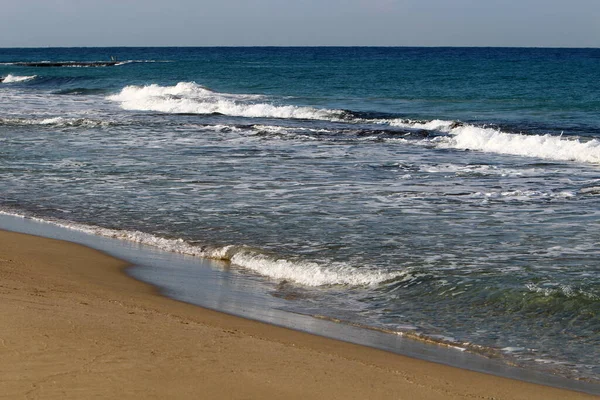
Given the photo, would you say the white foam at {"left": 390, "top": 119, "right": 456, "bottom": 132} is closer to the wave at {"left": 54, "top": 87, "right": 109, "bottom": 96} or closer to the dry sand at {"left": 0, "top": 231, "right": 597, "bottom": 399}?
the dry sand at {"left": 0, "top": 231, "right": 597, "bottom": 399}

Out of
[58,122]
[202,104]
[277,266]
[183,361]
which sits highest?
[183,361]

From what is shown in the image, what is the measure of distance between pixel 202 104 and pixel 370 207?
24.8 meters

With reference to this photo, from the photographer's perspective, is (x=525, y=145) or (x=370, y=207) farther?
(x=525, y=145)

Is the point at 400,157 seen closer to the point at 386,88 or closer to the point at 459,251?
the point at 459,251

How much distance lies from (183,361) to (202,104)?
1231 inches

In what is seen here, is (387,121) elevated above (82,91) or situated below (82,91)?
above

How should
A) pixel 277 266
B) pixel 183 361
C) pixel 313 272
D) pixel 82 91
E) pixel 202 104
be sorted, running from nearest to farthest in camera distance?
pixel 183 361 → pixel 313 272 → pixel 277 266 → pixel 202 104 → pixel 82 91

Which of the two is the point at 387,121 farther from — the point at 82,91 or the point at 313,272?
the point at 82,91

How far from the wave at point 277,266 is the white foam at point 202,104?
66.9 feet

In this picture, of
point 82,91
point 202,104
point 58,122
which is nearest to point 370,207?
point 58,122

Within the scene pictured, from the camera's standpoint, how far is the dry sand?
5.04 metres

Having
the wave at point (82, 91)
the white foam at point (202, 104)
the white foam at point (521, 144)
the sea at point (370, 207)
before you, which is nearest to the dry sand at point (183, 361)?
the sea at point (370, 207)

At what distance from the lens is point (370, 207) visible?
1230cm

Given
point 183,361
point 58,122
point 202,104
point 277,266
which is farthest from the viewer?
point 202,104
